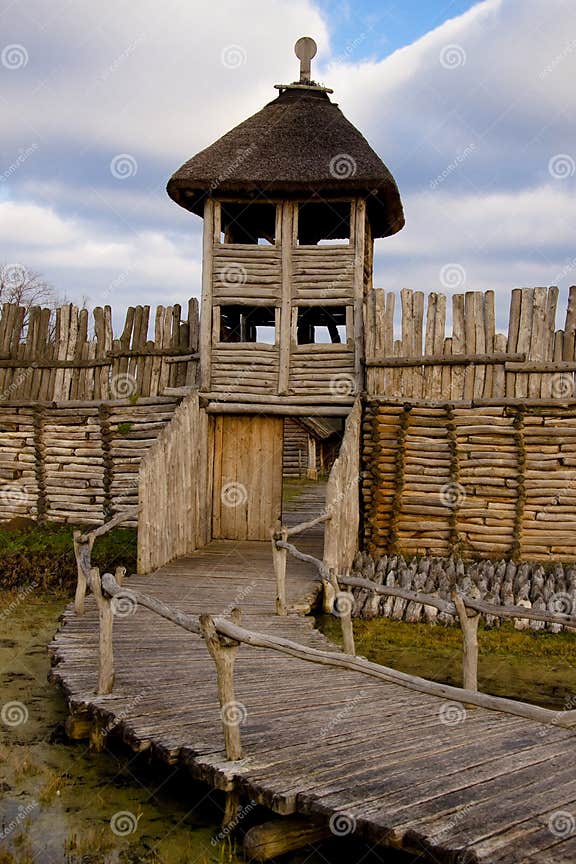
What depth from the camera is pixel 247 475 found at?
14758 mm

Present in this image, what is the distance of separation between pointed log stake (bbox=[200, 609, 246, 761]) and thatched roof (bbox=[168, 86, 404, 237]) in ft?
32.2

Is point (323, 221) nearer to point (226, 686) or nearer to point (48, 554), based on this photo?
point (48, 554)

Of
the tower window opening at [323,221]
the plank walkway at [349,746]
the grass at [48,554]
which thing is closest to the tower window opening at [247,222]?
the tower window opening at [323,221]

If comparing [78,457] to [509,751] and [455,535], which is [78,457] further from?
[509,751]

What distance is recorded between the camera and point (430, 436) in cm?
1320

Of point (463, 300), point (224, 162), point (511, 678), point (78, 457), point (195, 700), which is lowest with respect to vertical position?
point (511, 678)

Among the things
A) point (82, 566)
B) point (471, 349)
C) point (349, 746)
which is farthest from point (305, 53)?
point (349, 746)

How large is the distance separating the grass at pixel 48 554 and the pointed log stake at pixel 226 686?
7.85 metres

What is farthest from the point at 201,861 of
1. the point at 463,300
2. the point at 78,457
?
the point at 78,457

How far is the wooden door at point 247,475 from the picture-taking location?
48.3ft

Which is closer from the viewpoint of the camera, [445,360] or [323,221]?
[445,360]

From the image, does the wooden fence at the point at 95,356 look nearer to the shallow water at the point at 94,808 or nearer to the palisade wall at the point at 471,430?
the palisade wall at the point at 471,430

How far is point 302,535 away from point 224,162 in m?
7.47

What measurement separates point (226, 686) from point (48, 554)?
936 cm
